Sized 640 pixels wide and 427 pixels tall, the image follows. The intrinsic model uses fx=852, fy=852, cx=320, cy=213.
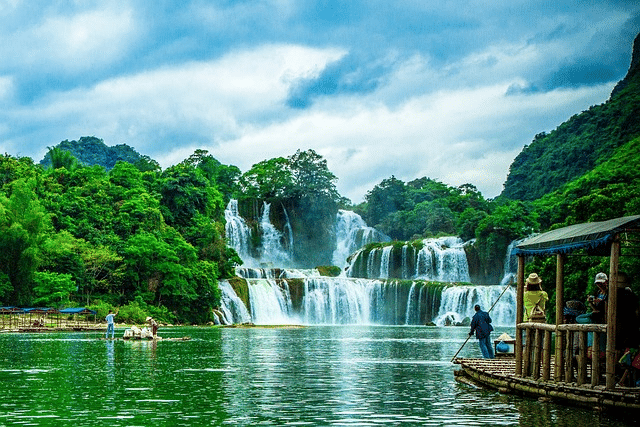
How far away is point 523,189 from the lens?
11012 cm

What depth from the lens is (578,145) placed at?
9981 centimetres

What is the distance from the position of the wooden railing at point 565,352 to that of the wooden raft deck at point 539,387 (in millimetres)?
187

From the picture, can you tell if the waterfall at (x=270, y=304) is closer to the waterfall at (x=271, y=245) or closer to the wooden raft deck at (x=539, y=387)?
the waterfall at (x=271, y=245)

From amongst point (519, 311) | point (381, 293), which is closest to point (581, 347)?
point (519, 311)

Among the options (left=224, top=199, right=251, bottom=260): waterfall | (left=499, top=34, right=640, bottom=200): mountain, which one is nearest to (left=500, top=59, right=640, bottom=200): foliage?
(left=499, top=34, right=640, bottom=200): mountain

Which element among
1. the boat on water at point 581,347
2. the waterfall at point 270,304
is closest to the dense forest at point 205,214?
the waterfall at point 270,304

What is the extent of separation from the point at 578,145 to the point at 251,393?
9016 centimetres

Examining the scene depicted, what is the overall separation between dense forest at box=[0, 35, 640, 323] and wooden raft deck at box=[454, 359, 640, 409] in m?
11.2

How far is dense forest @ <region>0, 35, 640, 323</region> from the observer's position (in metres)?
54.6

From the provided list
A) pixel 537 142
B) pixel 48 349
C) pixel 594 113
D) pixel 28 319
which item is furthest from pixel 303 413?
pixel 537 142

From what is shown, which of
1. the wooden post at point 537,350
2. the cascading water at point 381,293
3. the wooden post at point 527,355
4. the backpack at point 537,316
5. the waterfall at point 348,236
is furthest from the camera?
the waterfall at point 348,236

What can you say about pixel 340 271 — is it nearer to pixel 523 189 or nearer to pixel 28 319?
pixel 28 319

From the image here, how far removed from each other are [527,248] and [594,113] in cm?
9305

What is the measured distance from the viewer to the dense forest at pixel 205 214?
5456 centimetres
